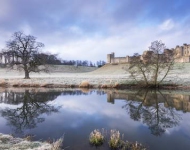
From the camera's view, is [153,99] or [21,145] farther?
[153,99]

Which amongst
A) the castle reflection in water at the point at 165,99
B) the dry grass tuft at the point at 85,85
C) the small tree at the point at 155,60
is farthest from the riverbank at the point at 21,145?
the dry grass tuft at the point at 85,85

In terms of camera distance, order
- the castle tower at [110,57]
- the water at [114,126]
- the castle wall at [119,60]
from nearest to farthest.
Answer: the water at [114,126] → the castle wall at [119,60] → the castle tower at [110,57]

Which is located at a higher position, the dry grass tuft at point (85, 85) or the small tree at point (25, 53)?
the small tree at point (25, 53)

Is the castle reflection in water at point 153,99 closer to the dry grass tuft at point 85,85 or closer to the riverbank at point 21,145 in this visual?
the dry grass tuft at point 85,85

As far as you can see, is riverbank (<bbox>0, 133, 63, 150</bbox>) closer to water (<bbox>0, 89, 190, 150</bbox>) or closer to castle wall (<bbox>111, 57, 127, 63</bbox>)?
water (<bbox>0, 89, 190, 150</bbox>)

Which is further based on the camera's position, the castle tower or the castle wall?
the castle tower

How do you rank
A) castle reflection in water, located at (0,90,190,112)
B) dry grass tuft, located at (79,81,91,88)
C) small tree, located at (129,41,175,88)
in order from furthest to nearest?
dry grass tuft, located at (79,81,91,88)
small tree, located at (129,41,175,88)
castle reflection in water, located at (0,90,190,112)

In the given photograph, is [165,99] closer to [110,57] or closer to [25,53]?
[25,53]

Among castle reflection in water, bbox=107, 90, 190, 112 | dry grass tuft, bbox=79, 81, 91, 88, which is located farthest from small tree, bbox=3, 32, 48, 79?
castle reflection in water, bbox=107, 90, 190, 112

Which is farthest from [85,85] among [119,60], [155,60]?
[119,60]

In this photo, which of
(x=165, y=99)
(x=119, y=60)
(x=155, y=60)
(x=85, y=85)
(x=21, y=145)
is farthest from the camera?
(x=119, y=60)

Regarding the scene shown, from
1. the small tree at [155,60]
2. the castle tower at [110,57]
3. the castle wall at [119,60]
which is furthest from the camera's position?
the castle tower at [110,57]

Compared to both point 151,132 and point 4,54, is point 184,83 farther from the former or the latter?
point 4,54

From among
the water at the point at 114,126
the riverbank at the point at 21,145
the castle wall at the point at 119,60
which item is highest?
the castle wall at the point at 119,60
